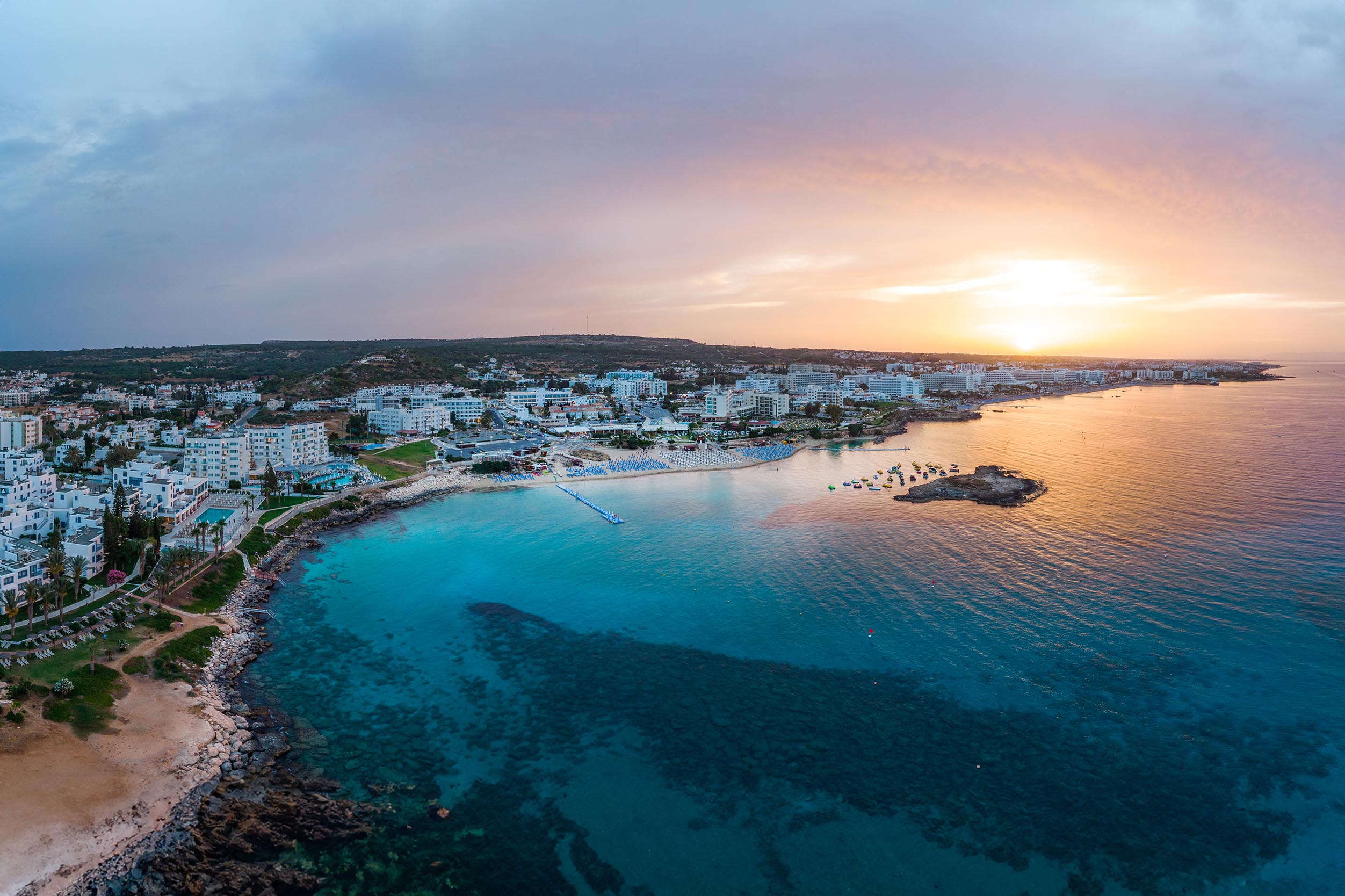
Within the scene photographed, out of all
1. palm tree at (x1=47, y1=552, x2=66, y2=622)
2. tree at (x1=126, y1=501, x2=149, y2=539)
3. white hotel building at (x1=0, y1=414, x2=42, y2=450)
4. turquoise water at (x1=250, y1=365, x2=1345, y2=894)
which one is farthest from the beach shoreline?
white hotel building at (x1=0, y1=414, x2=42, y2=450)

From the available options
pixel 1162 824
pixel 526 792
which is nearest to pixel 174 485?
pixel 526 792

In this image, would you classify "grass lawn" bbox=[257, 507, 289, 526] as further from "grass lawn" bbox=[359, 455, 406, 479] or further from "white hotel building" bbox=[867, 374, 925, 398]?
→ "white hotel building" bbox=[867, 374, 925, 398]

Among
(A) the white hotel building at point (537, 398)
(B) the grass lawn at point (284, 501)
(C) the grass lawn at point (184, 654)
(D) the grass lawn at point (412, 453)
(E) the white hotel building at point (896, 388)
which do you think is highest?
(E) the white hotel building at point (896, 388)

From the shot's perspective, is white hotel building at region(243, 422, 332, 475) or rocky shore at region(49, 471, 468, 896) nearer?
rocky shore at region(49, 471, 468, 896)

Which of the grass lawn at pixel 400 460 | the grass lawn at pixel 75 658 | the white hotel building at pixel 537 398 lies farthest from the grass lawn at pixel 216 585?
the white hotel building at pixel 537 398

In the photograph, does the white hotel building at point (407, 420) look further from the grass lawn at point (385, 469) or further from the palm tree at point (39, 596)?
the palm tree at point (39, 596)

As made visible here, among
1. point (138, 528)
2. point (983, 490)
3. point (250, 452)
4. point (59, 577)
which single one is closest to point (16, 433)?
point (250, 452)
